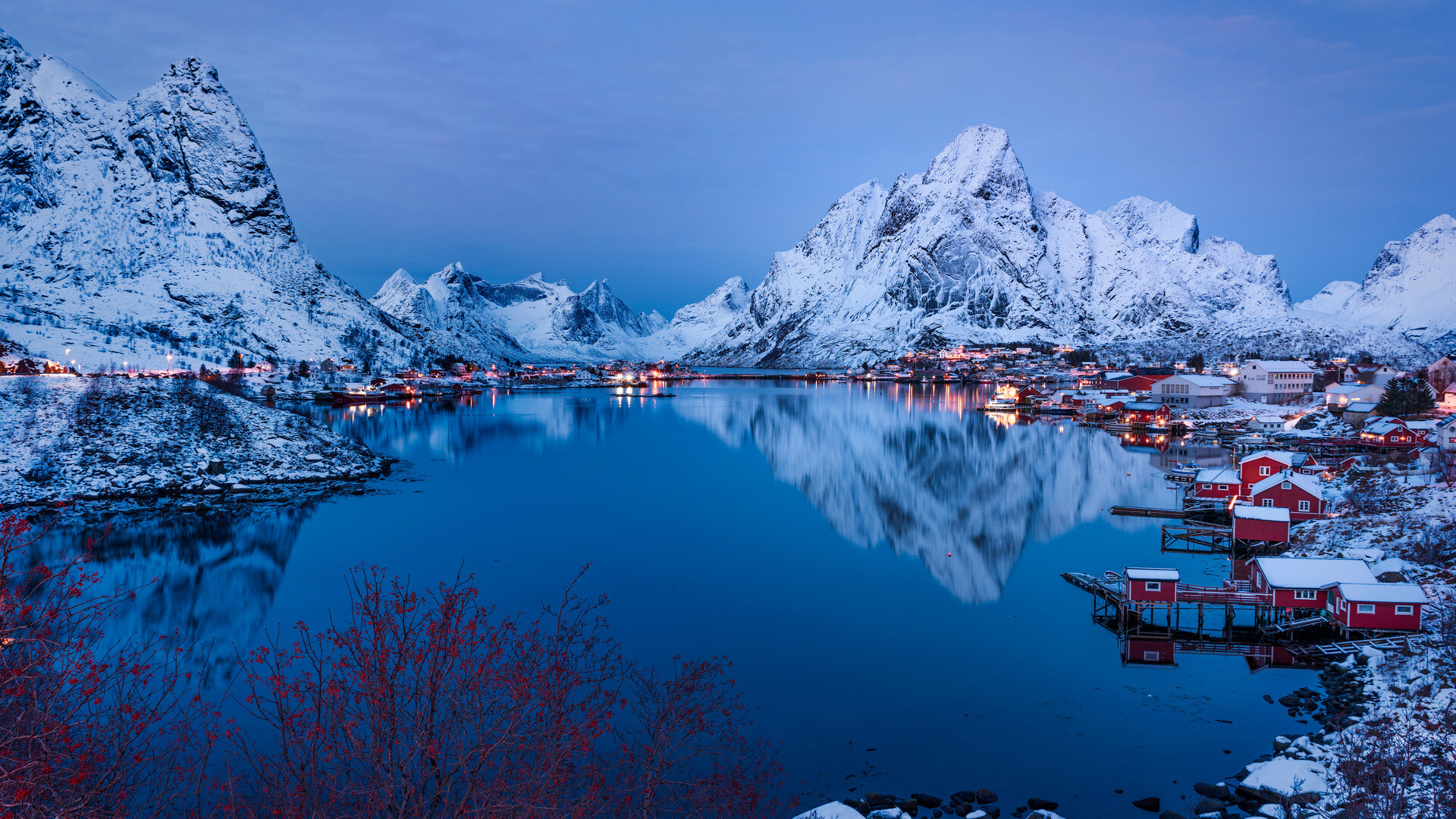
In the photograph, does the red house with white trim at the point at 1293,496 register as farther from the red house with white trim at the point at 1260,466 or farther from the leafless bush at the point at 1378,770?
the leafless bush at the point at 1378,770

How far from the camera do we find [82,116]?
5182 inches

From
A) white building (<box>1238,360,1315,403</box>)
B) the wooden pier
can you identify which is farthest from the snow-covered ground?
white building (<box>1238,360,1315,403</box>)

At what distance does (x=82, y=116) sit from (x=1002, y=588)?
16381 centimetres

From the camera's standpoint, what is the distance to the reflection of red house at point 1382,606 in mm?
18312

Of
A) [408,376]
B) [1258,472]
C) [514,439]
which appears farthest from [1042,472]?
[408,376]

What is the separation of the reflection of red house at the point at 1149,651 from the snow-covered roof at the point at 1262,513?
11.1 metres

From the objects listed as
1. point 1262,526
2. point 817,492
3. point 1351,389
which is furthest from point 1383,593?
point 1351,389

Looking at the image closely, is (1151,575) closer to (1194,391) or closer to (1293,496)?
(1293,496)

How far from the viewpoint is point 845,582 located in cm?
2462

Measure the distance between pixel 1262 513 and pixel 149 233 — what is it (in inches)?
5855

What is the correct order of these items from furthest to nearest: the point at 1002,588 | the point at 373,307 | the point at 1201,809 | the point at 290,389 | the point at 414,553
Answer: the point at 373,307, the point at 290,389, the point at 414,553, the point at 1002,588, the point at 1201,809

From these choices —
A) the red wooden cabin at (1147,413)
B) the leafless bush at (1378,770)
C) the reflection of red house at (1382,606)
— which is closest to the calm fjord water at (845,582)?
the leafless bush at (1378,770)

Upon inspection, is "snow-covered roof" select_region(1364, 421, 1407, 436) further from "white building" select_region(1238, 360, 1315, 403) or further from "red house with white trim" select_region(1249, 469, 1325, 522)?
"white building" select_region(1238, 360, 1315, 403)

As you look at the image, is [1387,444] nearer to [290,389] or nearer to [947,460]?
[947,460]
